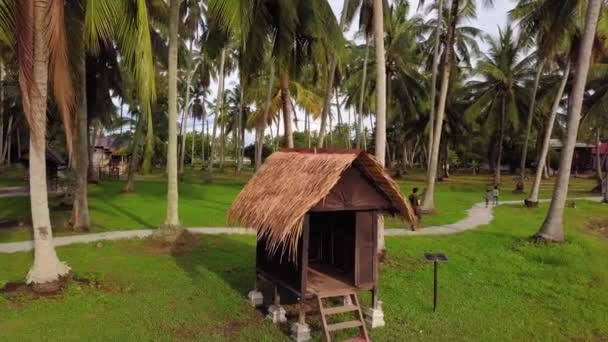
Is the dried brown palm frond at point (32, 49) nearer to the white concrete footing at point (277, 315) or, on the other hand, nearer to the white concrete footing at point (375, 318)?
the white concrete footing at point (277, 315)

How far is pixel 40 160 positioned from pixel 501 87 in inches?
1204

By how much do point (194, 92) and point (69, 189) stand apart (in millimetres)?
33698

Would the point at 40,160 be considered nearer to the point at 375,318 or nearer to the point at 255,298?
the point at 255,298

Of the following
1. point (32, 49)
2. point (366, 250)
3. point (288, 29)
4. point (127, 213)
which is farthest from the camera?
point (127, 213)

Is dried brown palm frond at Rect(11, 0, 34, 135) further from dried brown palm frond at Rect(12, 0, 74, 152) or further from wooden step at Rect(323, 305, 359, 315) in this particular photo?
wooden step at Rect(323, 305, 359, 315)

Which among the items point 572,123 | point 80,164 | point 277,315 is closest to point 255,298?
point 277,315

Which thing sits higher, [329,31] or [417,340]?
[329,31]

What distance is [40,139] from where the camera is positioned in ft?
24.2

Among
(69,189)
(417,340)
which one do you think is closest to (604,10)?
(417,340)

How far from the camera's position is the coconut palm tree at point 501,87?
2991 cm

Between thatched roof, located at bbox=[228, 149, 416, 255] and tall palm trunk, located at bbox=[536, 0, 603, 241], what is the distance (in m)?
7.49

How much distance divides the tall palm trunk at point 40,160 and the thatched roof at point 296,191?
333 centimetres

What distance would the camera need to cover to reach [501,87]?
103ft

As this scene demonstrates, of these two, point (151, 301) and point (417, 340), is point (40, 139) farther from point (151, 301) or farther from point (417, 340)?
point (417, 340)
